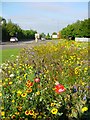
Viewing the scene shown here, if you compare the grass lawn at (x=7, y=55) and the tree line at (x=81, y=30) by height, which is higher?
the tree line at (x=81, y=30)

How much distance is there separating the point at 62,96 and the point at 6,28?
47943mm

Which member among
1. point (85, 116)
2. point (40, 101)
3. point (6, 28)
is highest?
point (6, 28)

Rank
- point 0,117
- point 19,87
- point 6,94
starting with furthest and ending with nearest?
1. point 19,87
2. point 6,94
3. point 0,117

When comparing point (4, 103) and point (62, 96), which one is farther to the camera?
point (62, 96)

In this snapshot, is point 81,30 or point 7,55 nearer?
point 7,55

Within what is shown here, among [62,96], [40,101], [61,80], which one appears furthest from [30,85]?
[61,80]

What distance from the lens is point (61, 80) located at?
480cm

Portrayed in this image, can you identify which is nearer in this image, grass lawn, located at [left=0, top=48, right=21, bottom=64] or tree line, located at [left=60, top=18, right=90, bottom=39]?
grass lawn, located at [left=0, top=48, right=21, bottom=64]

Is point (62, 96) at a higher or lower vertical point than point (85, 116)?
higher

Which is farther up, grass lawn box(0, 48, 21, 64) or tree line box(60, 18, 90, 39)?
tree line box(60, 18, 90, 39)

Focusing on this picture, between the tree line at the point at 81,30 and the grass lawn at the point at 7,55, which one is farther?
the tree line at the point at 81,30

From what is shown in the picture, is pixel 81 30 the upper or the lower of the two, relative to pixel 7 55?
upper

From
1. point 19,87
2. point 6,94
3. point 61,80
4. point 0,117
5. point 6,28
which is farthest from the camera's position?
point 6,28

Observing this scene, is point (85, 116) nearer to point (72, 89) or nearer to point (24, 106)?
point (72, 89)
